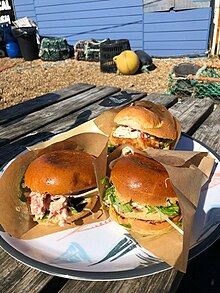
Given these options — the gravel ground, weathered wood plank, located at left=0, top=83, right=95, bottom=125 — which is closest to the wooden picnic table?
weathered wood plank, located at left=0, top=83, right=95, bottom=125

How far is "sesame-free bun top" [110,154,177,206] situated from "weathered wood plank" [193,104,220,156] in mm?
713

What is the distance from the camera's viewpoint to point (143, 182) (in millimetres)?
1237

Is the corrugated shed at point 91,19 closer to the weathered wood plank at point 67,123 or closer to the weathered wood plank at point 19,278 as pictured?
the weathered wood plank at point 67,123

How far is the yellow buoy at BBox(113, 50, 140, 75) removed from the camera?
7230 millimetres

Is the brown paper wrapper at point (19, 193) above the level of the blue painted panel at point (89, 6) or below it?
below

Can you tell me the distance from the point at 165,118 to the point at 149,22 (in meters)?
7.59

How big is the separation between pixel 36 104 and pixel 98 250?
1.97 m

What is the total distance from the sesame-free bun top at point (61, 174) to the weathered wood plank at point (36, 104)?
1.24 meters

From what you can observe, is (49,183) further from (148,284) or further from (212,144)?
(212,144)

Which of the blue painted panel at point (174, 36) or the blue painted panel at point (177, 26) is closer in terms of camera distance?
the blue painted panel at point (177, 26)

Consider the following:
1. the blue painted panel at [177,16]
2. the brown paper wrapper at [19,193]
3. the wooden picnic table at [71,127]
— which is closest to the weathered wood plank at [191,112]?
the wooden picnic table at [71,127]

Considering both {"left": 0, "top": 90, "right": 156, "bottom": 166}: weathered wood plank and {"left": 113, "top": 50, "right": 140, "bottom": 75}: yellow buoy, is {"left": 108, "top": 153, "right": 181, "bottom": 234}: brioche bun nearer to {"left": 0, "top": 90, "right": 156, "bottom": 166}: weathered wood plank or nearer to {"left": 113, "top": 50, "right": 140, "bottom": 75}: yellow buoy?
{"left": 0, "top": 90, "right": 156, "bottom": 166}: weathered wood plank

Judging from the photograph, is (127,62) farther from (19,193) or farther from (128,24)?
(19,193)

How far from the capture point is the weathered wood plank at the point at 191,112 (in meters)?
2.17
